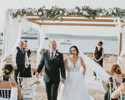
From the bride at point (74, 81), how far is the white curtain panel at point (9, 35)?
240cm

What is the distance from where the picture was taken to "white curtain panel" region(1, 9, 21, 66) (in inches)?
263

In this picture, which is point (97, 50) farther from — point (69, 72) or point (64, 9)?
point (69, 72)

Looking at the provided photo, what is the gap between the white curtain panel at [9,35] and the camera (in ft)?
21.9

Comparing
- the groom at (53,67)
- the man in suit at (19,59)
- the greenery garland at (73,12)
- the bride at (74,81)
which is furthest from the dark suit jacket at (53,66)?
the greenery garland at (73,12)

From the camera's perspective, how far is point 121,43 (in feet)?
28.1

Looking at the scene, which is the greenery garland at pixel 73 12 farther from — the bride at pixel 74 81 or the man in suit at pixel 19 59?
the bride at pixel 74 81

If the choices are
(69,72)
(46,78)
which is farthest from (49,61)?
(69,72)

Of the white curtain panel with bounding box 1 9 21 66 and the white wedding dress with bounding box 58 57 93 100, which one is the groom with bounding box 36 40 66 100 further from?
the white curtain panel with bounding box 1 9 21 66

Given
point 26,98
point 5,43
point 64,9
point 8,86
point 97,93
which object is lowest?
point 97,93

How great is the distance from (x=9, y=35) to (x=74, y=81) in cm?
279

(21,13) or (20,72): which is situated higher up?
(21,13)

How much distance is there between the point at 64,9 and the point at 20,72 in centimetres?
229

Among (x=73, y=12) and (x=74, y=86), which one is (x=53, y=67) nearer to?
(x=74, y=86)

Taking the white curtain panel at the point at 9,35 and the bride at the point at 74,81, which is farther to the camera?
the white curtain panel at the point at 9,35
